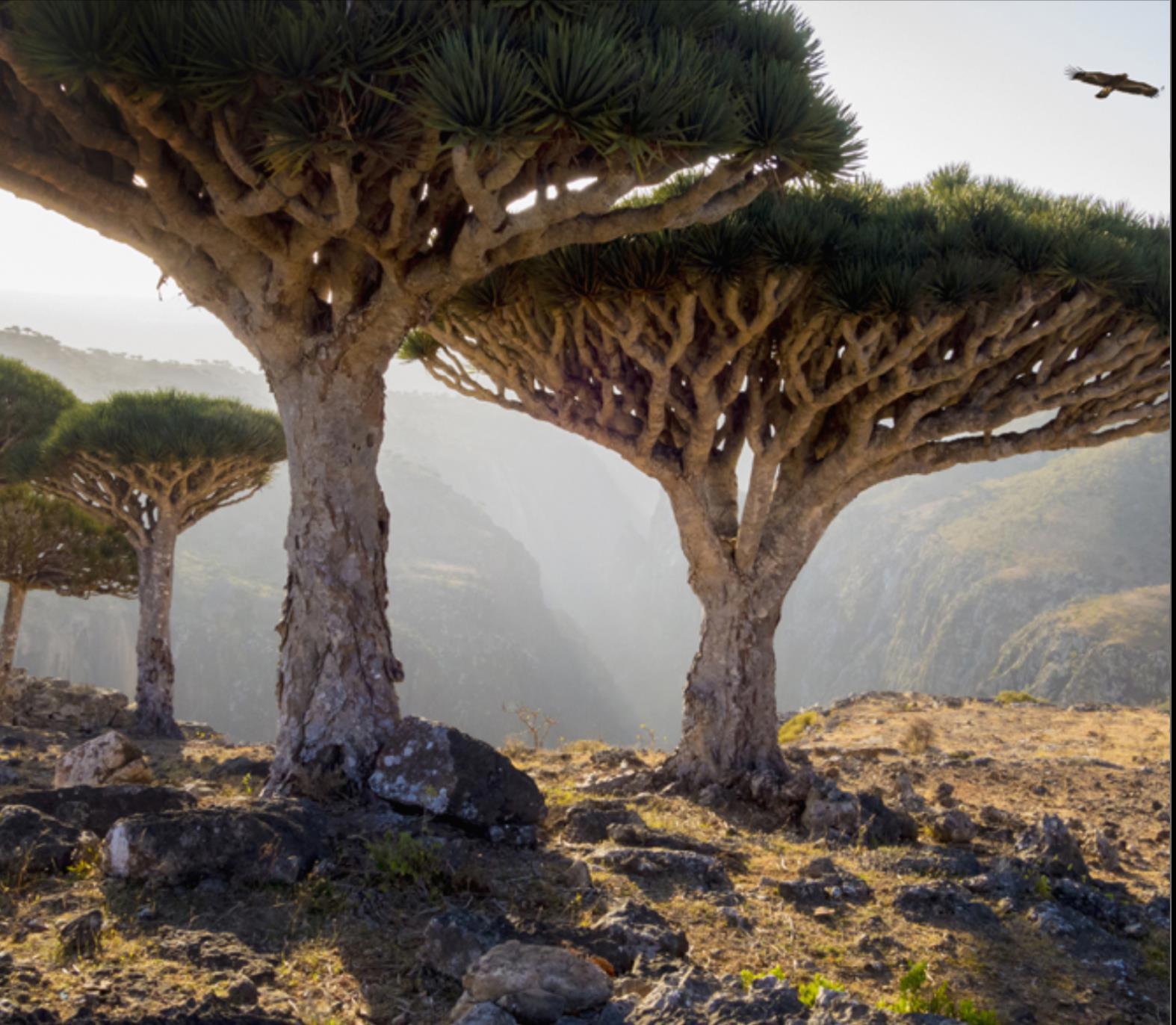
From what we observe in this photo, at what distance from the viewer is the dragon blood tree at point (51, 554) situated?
16.6m

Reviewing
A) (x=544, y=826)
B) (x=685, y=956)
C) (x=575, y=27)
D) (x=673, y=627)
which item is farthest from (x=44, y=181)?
(x=673, y=627)

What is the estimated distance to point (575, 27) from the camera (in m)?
4.87

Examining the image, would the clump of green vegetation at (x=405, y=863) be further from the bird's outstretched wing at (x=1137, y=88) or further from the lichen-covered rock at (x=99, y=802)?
the bird's outstretched wing at (x=1137, y=88)

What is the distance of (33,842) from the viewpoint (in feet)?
15.1

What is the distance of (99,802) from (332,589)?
74.8 inches

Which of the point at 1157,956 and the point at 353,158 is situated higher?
the point at 353,158

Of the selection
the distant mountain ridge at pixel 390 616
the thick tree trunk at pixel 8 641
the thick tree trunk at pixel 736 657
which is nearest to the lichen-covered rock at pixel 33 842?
the thick tree trunk at pixel 736 657

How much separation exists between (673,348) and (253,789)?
5.11 meters

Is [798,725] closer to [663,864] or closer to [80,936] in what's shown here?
[663,864]

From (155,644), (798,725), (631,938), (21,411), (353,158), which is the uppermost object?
(21,411)

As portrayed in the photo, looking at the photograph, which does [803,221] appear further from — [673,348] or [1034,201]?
[1034,201]

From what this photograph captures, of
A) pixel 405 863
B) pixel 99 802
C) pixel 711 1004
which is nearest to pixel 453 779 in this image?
pixel 405 863

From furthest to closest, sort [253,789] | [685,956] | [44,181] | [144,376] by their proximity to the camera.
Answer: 1. [144,376]
2. [253,789]
3. [44,181]
4. [685,956]

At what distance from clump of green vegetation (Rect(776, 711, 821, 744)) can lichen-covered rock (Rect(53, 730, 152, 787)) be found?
12.1 metres
